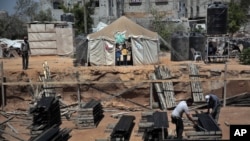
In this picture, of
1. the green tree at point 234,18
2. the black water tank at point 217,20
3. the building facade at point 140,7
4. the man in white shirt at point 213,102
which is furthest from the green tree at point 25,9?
the man in white shirt at point 213,102

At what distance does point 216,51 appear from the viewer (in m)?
21.9

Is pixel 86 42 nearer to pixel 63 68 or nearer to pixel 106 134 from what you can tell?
pixel 63 68

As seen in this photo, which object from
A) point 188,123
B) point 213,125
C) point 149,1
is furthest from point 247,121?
point 149,1

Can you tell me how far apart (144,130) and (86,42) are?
9.96 m

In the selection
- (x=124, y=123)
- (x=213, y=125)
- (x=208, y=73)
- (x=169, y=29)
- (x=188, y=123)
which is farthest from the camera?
(x=169, y=29)

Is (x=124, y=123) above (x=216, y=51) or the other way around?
the other way around

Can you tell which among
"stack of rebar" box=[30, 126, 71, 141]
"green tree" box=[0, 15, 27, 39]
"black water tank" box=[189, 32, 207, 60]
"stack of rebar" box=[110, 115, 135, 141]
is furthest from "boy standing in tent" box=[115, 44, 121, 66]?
"green tree" box=[0, 15, 27, 39]

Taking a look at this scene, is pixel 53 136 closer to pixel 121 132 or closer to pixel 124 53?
pixel 121 132

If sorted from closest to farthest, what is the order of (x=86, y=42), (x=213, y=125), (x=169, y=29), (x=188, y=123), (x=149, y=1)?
(x=213, y=125)
(x=188, y=123)
(x=86, y=42)
(x=169, y=29)
(x=149, y=1)

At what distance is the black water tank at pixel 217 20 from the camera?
21.5m

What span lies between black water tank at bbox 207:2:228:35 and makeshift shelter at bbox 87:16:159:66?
3.49 meters

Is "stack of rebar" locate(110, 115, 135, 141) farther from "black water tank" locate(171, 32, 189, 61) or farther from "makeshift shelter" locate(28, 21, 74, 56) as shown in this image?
"makeshift shelter" locate(28, 21, 74, 56)

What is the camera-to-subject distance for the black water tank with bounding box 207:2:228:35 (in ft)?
70.5

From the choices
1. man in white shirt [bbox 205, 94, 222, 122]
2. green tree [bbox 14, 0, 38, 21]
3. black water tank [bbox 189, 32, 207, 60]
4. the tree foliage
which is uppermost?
green tree [bbox 14, 0, 38, 21]
